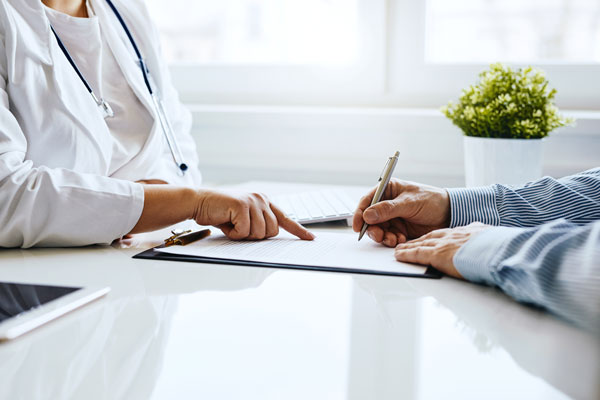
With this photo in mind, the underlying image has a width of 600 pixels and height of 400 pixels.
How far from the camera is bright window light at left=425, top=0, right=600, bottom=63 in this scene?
5.73ft

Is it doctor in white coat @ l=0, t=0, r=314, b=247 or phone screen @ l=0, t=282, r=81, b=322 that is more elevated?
doctor in white coat @ l=0, t=0, r=314, b=247

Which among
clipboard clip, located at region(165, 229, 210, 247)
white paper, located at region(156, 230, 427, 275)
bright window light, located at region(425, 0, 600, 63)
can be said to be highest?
bright window light, located at region(425, 0, 600, 63)

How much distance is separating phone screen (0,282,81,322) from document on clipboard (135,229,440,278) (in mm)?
199

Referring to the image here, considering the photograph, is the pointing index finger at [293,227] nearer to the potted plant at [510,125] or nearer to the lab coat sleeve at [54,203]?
the lab coat sleeve at [54,203]

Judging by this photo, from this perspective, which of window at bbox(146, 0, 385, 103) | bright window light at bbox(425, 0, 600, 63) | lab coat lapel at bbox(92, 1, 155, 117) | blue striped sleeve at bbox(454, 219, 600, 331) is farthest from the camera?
window at bbox(146, 0, 385, 103)

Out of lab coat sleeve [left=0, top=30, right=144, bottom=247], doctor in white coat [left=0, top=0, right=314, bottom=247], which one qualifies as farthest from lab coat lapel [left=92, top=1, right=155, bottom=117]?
lab coat sleeve [left=0, top=30, right=144, bottom=247]

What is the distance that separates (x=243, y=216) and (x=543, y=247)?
448 millimetres

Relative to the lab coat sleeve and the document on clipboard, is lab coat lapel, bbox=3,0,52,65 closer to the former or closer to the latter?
the lab coat sleeve

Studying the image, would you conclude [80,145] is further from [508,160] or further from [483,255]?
[508,160]

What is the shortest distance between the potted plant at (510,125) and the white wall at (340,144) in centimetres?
31

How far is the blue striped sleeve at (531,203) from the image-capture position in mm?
952

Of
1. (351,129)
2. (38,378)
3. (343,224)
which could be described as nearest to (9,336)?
(38,378)

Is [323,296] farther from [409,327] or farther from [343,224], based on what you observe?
[343,224]

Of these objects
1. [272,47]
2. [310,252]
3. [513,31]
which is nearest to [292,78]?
[272,47]
